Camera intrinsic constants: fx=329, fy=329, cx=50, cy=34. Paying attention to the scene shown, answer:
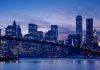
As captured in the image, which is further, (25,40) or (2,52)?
(2,52)

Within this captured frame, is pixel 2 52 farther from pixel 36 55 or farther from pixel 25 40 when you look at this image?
pixel 25 40

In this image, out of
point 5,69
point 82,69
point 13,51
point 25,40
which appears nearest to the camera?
point 5,69

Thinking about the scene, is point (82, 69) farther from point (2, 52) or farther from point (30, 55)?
point (30, 55)

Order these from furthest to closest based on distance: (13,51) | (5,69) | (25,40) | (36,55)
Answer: (36,55) → (13,51) → (25,40) → (5,69)

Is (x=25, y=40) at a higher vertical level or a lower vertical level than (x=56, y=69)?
higher

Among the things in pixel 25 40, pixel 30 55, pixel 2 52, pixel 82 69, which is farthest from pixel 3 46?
pixel 82 69

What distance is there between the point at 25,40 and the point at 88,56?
117m

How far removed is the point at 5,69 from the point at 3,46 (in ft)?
334

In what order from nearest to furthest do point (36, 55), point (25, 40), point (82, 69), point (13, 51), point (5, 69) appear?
1. point (5, 69)
2. point (82, 69)
3. point (25, 40)
4. point (13, 51)
5. point (36, 55)

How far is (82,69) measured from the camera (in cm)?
6259

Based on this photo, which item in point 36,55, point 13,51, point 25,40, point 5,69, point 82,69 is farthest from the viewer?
point 36,55

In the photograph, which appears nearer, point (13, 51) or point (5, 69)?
point (5, 69)

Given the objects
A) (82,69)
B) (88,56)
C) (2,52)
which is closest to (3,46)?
(2,52)

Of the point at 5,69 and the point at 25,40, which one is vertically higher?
the point at 25,40
